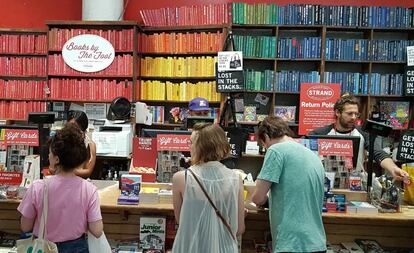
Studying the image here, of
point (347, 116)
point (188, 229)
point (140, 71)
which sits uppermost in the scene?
point (140, 71)

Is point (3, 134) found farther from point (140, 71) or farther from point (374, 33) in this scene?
point (374, 33)

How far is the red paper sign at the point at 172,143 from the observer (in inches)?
119

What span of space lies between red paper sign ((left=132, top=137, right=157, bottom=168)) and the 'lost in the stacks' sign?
3.00 meters

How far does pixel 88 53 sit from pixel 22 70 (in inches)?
44.5

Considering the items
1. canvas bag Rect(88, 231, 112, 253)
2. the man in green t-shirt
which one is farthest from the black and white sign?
canvas bag Rect(88, 231, 112, 253)

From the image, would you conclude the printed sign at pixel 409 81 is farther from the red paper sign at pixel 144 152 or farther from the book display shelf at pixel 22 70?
the book display shelf at pixel 22 70

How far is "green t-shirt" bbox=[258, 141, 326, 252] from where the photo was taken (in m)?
2.19

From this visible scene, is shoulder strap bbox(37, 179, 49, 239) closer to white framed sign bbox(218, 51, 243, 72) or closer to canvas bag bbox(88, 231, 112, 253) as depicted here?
canvas bag bbox(88, 231, 112, 253)

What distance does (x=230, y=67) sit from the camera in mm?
5566

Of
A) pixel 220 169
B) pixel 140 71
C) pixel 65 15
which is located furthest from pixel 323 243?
pixel 65 15

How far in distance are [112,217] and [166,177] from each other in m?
0.47

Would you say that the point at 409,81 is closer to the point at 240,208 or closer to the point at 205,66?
→ the point at 205,66

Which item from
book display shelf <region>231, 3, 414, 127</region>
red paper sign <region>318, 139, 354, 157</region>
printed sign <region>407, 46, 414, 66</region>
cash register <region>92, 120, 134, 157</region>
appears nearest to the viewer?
red paper sign <region>318, 139, 354, 157</region>

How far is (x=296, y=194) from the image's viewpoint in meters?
2.19
